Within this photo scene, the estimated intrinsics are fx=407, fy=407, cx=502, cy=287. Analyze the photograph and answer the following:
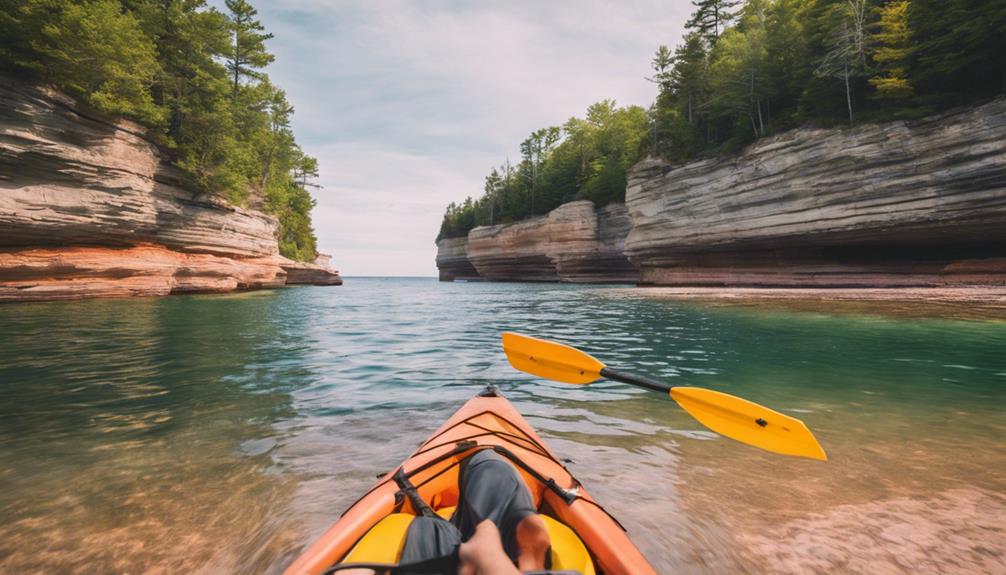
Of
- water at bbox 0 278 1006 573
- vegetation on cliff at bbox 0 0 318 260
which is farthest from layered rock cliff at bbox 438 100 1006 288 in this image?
vegetation on cliff at bbox 0 0 318 260

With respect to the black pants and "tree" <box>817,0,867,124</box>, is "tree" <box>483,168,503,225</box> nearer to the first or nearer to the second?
"tree" <box>817,0,867,124</box>

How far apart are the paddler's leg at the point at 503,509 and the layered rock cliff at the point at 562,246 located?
35887 mm

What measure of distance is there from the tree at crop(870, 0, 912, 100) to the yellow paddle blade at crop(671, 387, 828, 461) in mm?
22325

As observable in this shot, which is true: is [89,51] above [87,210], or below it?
above

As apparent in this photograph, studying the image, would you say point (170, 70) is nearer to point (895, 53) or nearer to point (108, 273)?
point (108, 273)

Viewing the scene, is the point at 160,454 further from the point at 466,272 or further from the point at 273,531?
the point at 466,272

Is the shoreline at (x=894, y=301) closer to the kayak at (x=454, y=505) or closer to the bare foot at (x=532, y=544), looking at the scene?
the kayak at (x=454, y=505)

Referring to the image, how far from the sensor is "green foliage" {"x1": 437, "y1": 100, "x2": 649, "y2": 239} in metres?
39.5

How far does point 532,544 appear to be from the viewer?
1.87 meters

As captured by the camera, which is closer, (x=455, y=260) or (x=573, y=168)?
(x=573, y=168)

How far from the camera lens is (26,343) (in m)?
8.15

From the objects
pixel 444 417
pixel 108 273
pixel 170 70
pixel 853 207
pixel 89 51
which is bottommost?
pixel 444 417

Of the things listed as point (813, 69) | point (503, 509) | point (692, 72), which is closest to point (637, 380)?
point (503, 509)

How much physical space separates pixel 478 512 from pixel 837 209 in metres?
22.9
